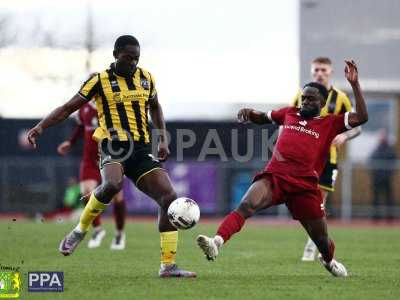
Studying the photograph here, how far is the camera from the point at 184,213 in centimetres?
964

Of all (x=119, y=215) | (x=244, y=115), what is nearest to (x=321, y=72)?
(x=244, y=115)

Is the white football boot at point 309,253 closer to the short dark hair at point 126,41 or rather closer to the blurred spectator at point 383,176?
the short dark hair at point 126,41

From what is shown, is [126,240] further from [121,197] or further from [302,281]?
[302,281]

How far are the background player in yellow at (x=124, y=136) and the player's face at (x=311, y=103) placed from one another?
1.50 m

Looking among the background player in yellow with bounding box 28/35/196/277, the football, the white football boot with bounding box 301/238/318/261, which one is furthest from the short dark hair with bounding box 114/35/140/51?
the white football boot with bounding box 301/238/318/261

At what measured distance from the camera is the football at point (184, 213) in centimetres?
964

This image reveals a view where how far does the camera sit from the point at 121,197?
14.9m

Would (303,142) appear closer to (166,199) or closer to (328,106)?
(166,199)

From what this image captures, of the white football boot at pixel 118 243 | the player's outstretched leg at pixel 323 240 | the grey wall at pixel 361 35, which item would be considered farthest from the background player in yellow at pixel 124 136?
the grey wall at pixel 361 35

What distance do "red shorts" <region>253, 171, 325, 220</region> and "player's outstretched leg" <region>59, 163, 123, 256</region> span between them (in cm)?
140

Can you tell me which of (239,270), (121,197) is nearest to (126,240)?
(121,197)

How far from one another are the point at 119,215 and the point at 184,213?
5100mm

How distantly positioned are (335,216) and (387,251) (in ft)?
36.9

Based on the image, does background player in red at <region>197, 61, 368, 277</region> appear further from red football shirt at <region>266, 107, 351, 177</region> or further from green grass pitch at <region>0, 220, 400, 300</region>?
green grass pitch at <region>0, 220, 400, 300</region>
